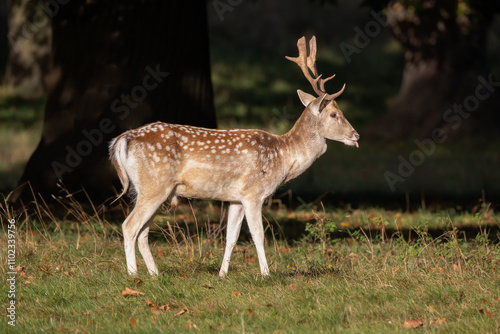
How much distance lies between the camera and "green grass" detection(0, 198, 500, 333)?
18.8 feet

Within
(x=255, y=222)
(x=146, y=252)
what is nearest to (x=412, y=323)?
(x=255, y=222)

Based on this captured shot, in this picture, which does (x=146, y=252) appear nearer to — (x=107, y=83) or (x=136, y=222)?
(x=136, y=222)

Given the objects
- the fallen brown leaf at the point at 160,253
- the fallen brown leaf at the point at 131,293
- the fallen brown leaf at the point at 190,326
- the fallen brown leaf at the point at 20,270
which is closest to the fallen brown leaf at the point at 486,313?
the fallen brown leaf at the point at 190,326

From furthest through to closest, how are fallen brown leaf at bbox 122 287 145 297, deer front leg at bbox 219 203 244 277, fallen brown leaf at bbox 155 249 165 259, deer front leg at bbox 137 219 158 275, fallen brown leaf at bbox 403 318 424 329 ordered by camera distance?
1. fallen brown leaf at bbox 155 249 165 259
2. deer front leg at bbox 219 203 244 277
3. deer front leg at bbox 137 219 158 275
4. fallen brown leaf at bbox 122 287 145 297
5. fallen brown leaf at bbox 403 318 424 329

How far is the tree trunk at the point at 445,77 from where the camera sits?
61.1 ft

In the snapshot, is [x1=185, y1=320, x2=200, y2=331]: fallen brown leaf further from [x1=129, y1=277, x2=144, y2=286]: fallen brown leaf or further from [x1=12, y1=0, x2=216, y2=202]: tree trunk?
[x1=12, y1=0, x2=216, y2=202]: tree trunk

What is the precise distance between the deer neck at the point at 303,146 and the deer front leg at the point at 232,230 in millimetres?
541

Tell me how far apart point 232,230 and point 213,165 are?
0.69m

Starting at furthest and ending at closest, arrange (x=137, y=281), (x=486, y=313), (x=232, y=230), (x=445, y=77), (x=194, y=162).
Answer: (x=445, y=77), (x=232, y=230), (x=194, y=162), (x=137, y=281), (x=486, y=313)

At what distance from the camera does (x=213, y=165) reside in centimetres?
702

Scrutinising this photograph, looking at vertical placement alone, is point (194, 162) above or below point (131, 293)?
above

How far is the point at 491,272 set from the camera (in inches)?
272

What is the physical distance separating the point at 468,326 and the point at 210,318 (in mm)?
1831

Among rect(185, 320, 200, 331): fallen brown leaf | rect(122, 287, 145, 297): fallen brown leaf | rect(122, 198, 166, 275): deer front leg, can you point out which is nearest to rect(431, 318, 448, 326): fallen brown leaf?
rect(185, 320, 200, 331): fallen brown leaf
